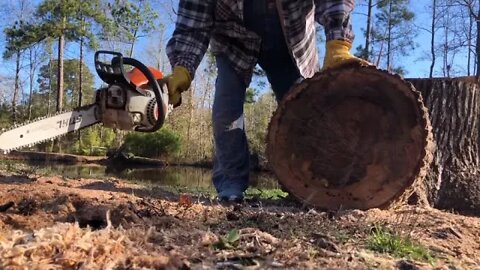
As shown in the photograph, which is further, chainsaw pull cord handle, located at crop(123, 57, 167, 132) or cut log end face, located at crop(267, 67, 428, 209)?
chainsaw pull cord handle, located at crop(123, 57, 167, 132)

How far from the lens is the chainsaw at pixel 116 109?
3184 millimetres

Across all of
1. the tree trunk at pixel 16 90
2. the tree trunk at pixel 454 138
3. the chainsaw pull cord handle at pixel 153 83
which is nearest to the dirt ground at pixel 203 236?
the chainsaw pull cord handle at pixel 153 83

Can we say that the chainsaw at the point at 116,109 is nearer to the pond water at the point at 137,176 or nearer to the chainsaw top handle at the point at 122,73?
the chainsaw top handle at the point at 122,73

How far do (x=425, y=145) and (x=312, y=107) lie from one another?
29.5 inches

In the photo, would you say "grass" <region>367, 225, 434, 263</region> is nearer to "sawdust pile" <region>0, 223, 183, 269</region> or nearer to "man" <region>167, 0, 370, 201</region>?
"sawdust pile" <region>0, 223, 183, 269</region>

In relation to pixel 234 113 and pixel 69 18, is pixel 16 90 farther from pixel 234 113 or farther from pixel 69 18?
pixel 234 113

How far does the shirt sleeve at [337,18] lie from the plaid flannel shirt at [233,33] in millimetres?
47

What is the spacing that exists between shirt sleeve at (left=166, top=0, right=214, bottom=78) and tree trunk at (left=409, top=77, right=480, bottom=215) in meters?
1.68

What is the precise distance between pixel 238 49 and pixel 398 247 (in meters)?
2.18

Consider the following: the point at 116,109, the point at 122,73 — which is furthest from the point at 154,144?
the point at 122,73

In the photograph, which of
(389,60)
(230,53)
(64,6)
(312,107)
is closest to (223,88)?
(230,53)

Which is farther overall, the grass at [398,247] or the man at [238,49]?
the man at [238,49]

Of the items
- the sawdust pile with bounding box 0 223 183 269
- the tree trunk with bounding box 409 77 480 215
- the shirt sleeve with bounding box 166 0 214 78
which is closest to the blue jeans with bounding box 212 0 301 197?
the shirt sleeve with bounding box 166 0 214 78

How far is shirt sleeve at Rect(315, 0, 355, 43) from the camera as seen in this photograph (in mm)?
3229
